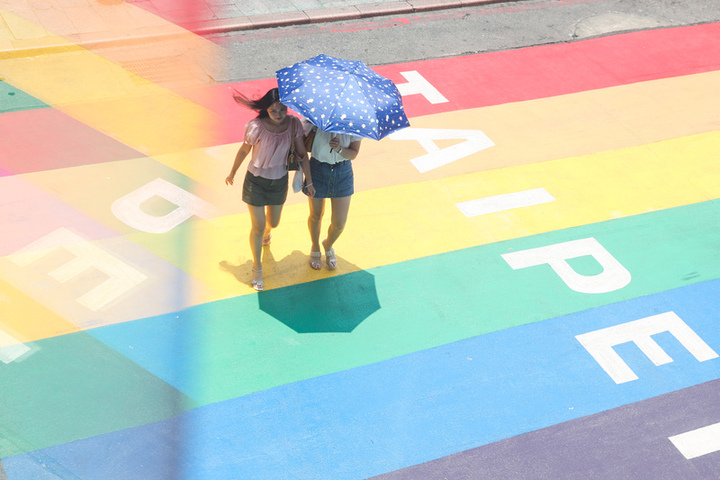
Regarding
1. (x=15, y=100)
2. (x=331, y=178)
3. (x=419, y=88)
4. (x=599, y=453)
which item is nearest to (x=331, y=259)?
(x=331, y=178)

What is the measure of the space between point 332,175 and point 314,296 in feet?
4.02

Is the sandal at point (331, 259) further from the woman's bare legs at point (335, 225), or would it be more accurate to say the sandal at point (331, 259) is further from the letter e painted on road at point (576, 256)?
the letter e painted on road at point (576, 256)

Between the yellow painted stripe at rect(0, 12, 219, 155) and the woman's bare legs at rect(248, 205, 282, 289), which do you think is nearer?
the woman's bare legs at rect(248, 205, 282, 289)

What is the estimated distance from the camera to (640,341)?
6859 mm

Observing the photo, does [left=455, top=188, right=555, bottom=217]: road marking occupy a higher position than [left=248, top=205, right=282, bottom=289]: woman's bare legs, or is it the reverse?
[left=248, top=205, right=282, bottom=289]: woman's bare legs

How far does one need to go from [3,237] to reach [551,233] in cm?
548

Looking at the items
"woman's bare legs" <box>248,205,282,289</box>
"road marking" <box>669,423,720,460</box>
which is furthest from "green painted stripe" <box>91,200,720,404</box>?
"road marking" <box>669,423,720,460</box>

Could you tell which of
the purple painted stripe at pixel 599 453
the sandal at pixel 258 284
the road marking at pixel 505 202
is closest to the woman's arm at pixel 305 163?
the sandal at pixel 258 284

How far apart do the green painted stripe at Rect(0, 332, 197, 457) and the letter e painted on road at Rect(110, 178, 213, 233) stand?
1567 millimetres

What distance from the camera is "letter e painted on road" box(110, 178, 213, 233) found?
297 inches

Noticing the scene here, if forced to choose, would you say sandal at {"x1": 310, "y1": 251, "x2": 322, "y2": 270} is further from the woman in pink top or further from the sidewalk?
the sidewalk

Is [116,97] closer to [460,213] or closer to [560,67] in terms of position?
[460,213]

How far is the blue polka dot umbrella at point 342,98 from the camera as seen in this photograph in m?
5.80

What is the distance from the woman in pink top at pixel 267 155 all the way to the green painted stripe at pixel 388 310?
76 cm
